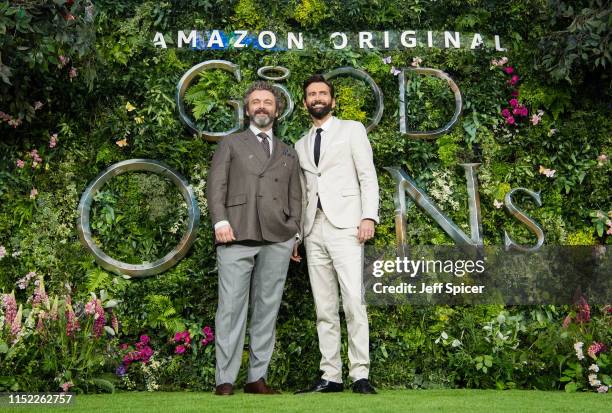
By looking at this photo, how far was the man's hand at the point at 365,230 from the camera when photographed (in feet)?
18.2

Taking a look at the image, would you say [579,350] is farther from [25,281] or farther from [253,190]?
[25,281]

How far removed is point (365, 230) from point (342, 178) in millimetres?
397

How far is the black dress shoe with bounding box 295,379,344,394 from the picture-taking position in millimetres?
5508

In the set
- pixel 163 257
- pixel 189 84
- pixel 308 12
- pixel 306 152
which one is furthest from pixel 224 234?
pixel 308 12

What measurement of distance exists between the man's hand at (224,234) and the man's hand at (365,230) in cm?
83

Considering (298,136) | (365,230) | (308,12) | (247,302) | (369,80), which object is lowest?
(247,302)

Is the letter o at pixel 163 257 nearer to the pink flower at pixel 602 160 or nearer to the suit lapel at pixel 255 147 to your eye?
the suit lapel at pixel 255 147

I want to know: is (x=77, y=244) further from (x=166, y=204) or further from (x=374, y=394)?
(x=374, y=394)

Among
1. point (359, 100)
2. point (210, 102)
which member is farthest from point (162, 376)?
point (359, 100)

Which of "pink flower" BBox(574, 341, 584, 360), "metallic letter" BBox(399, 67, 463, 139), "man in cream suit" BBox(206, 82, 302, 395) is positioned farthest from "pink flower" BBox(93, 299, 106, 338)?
"pink flower" BBox(574, 341, 584, 360)

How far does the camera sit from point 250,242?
5488 millimetres

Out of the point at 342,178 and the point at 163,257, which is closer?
the point at 342,178
